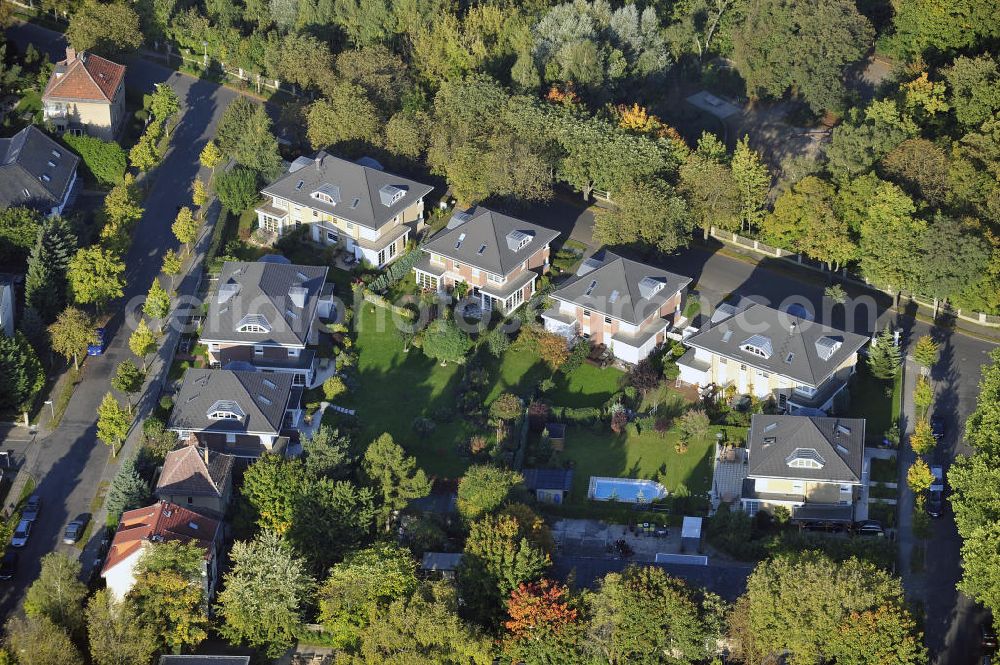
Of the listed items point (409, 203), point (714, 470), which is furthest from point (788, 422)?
point (409, 203)

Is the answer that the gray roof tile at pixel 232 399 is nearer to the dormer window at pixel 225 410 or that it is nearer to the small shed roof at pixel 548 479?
the dormer window at pixel 225 410

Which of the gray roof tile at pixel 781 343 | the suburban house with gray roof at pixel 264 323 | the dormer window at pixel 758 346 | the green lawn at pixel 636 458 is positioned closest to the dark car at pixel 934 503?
the gray roof tile at pixel 781 343

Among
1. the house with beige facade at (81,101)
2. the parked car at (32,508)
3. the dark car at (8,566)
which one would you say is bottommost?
the dark car at (8,566)

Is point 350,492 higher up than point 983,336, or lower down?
lower down

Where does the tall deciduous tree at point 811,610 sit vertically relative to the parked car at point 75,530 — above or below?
above

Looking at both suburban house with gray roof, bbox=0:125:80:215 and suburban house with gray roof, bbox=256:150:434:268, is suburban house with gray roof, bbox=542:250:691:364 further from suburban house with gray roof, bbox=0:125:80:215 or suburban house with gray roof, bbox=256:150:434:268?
suburban house with gray roof, bbox=0:125:80:215

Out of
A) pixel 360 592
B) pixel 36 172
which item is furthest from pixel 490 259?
pixel 36 172

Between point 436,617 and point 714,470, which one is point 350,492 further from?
point 714,470

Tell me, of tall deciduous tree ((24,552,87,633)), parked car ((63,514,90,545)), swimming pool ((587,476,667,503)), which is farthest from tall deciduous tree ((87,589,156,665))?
swimming pool ((587,476,667,503))
